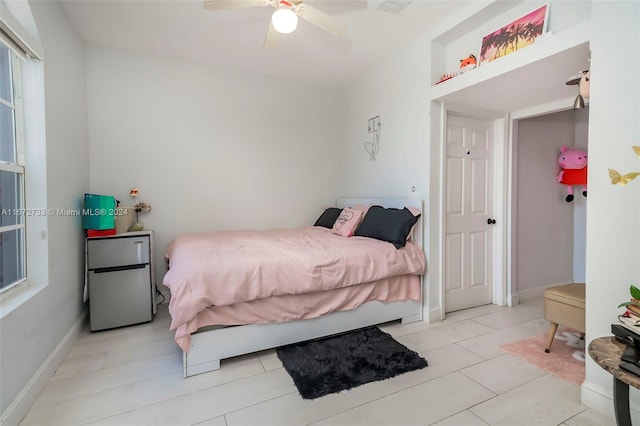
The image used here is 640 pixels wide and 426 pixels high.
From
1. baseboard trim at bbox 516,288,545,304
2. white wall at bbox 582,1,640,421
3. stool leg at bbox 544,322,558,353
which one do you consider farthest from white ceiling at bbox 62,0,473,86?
baseboard trim at bbox 516,288,545,304

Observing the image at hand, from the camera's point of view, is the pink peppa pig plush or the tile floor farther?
the pink peppa pig plush

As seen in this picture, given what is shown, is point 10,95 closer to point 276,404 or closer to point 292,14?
point 292,14

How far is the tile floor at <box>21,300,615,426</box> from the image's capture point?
148 cm

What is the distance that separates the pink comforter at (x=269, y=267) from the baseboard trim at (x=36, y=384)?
733 millimetres

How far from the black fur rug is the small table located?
94 centimetres

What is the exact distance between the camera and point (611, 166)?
4.70 feet

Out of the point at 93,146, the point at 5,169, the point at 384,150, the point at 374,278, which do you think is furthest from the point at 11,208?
the point at 384,150

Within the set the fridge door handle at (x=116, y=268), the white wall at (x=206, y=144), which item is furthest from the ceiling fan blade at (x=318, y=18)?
the fridge door handle at (x=116, y=268)

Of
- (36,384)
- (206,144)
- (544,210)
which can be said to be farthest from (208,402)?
(544,210)

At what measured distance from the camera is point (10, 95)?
68.6 inches

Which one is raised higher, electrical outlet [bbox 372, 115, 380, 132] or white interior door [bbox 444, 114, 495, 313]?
electrical outlet [bbox 372, 115, 380, 132]

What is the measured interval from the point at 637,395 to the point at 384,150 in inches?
101

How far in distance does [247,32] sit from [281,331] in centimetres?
257

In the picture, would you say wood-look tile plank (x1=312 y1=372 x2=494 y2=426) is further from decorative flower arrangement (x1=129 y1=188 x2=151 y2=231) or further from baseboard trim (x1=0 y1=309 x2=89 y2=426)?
decorative flower arrangement (x1=129 y1=188 x2=151 y2=231)
